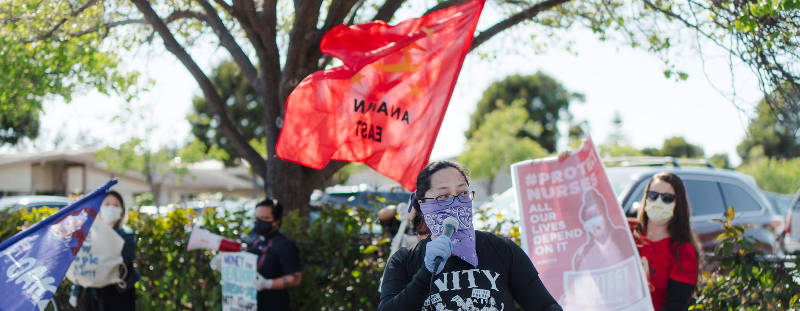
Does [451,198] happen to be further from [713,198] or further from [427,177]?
[713,198]

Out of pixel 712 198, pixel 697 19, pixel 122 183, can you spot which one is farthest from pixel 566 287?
pixel 122 183

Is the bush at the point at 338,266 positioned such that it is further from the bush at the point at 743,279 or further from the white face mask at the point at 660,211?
the bush at the point at 743,279

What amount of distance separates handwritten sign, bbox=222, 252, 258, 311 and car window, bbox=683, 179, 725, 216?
5229 mm

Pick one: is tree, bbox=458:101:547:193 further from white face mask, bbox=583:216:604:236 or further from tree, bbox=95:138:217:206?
white face mask, bbox=583:216:604:236

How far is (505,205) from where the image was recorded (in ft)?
27.3

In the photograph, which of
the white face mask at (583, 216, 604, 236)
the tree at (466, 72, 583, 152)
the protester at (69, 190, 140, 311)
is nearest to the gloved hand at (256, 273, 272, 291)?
the protester at (69, 190, 140, 311)

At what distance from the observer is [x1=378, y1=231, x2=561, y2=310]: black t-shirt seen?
266 centimetres

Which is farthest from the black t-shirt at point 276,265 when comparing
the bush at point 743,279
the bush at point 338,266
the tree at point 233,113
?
the tree at point 233,113

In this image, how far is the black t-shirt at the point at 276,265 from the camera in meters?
5.27

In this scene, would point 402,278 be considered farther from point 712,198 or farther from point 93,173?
point 93,173

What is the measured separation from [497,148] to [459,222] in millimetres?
39396

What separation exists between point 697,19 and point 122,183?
104ft

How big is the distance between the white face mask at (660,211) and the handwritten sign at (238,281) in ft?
8.93

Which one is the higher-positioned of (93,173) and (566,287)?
(93,173)
